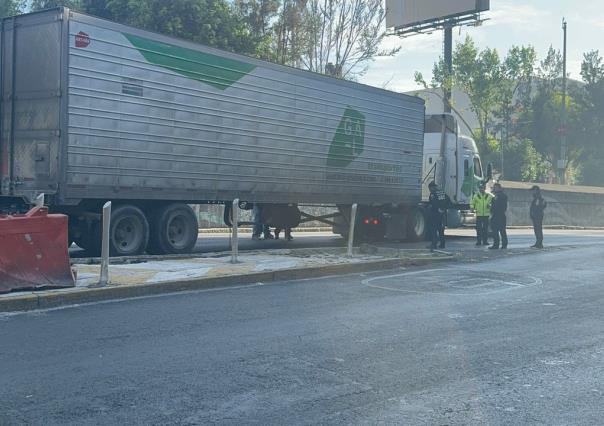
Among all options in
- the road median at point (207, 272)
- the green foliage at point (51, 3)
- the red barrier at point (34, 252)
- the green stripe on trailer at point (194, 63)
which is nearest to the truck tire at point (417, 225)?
the road median at point (207, 272)

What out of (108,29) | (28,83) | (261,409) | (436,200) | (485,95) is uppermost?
(485,95)

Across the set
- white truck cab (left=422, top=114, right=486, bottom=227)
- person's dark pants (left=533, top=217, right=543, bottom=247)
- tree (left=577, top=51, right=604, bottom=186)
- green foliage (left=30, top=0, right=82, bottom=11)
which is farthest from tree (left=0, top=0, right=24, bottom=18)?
tree (left=577, top=51, right=604, bottom=186)

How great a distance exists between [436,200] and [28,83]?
9449mm

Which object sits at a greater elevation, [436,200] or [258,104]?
[258,104]

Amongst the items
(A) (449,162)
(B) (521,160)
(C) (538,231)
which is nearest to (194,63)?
(C) (538,231)

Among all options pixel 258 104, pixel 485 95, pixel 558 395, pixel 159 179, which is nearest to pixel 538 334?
pixel 558 395

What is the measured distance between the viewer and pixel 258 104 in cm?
1445

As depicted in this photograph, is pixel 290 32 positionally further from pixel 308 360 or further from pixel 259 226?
pixel 308 360

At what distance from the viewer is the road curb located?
7.66 m

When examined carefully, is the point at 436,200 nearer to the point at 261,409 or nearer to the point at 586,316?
the point at 586,316

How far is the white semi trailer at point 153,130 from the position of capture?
36.5 feet

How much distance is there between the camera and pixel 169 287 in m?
9.06

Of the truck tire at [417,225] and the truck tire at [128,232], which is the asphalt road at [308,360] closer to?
the truck tire at [128,232]

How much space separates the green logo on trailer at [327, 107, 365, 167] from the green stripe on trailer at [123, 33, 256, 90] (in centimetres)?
331
